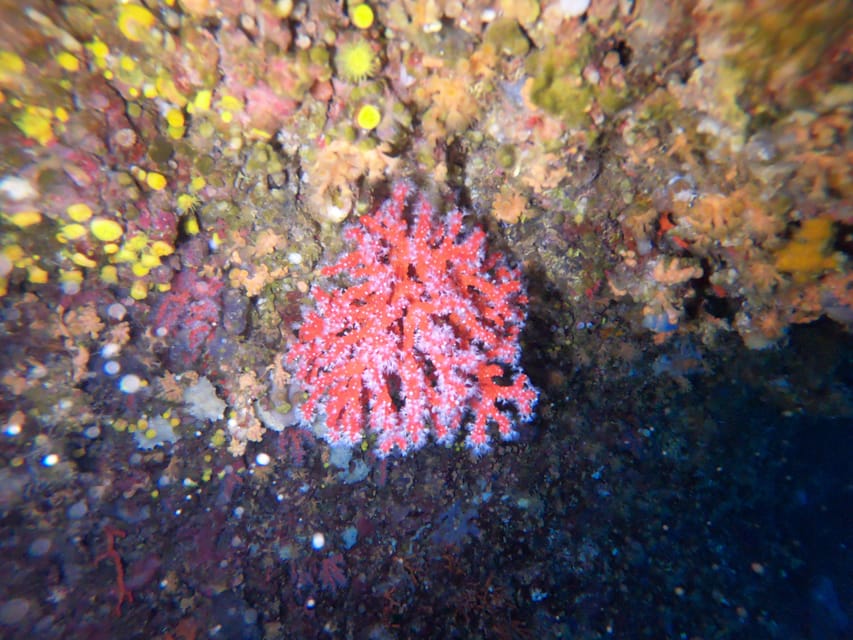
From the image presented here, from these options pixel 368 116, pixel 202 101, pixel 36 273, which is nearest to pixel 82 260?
pixel 36 273

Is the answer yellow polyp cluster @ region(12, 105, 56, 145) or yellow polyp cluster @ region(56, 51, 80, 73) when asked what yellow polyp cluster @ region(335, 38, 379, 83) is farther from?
yellow polyp cluster @ region(12, 105, 56, 145)

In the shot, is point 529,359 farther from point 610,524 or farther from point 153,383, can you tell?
point 153,383

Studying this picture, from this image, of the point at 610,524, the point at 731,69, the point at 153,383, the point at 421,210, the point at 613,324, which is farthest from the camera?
the point at 610,524

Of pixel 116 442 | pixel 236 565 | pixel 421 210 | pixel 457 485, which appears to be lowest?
pixel 236 565

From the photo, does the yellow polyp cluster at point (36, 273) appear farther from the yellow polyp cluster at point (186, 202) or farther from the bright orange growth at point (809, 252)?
the bright orange growth at point (809, 252)

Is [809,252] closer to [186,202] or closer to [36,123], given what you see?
[186,202]

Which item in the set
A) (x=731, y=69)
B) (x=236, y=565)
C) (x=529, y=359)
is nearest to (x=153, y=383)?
(x=236, y=565)

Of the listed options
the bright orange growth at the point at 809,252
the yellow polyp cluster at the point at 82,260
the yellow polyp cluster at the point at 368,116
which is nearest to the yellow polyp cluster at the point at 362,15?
the yellow polyp cluster at the point at 368,116
